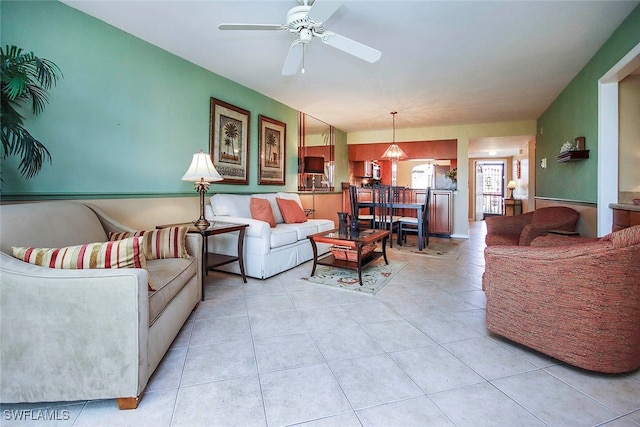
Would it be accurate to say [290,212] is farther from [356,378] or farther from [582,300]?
[582,300]

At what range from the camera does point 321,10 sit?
1.85 meters

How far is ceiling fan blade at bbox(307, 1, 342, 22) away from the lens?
70.1 inches

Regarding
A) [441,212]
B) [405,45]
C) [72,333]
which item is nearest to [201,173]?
[72,333]

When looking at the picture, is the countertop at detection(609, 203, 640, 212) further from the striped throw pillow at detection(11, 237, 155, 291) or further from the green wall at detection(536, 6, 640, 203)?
the striped throw pillow at detection(11, 237, 155, 291)

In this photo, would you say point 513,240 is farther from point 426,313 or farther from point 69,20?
point 69,20

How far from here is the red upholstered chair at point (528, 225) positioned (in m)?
2.94

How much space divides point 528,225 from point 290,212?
276cm

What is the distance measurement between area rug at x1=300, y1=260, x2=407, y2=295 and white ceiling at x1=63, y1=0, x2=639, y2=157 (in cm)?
232

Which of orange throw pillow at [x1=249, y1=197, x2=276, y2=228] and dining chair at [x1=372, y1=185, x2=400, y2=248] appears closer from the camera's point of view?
orange throw pillow at [x1=249, y1=197, x2=276, y2=228]

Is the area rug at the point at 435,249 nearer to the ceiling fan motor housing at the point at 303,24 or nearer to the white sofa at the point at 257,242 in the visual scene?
the white sofa at the point at 257,242

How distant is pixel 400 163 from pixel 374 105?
371 cm

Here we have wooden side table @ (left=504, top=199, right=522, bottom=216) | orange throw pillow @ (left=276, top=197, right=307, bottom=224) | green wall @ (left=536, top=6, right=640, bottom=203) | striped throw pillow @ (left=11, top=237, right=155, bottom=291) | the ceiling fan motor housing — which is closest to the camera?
Result: striped throw pillow @ (left=11, top=237, right=155, bottom=291)

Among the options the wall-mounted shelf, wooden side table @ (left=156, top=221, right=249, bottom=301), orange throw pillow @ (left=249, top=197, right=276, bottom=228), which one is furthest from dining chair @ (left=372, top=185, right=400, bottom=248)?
wooden side table @ (left=156, top=221, right=249, bottom=301)

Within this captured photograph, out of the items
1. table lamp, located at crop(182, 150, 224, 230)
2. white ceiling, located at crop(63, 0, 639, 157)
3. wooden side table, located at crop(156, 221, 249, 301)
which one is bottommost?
wooden side table, located at crop(156, 221, 249, 301)
